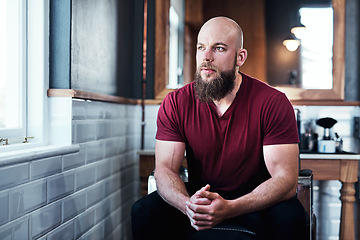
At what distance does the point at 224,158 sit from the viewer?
6.32ft

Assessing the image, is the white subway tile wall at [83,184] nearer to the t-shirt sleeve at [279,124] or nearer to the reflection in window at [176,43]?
the reflection in window at [176,43]

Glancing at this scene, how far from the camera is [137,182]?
3.12 meters

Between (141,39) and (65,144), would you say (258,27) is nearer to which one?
(141,39)

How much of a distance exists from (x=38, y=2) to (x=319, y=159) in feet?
5.93

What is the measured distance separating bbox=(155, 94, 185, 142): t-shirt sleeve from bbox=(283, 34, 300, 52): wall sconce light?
52.9 inches

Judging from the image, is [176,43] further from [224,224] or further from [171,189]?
[224,224]

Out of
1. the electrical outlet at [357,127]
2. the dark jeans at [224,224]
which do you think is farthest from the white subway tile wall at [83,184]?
the electrical outlet at [357,127]

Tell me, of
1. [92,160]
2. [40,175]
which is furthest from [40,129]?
[92,160]

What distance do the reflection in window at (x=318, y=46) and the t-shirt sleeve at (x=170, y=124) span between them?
1.37m

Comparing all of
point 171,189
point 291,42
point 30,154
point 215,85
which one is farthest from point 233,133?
point 291,42

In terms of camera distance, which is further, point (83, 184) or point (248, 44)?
point (248, 44)

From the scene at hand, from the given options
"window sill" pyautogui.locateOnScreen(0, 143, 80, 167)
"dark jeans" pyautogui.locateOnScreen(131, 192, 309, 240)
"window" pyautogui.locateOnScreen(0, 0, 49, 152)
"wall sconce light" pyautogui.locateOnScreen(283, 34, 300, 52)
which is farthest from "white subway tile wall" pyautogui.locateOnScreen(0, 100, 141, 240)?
"wall sconce light" pyautogui.locateOnScreen(283, 34, 300, 52)

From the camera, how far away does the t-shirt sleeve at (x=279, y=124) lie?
1.85 m

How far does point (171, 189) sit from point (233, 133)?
38 cm
